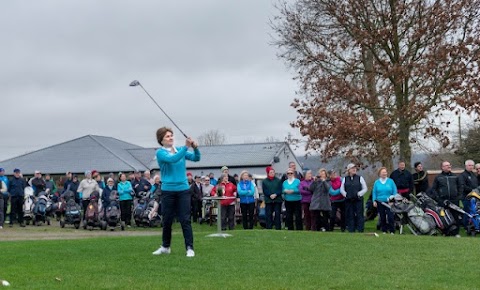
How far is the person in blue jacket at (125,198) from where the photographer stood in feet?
70.7

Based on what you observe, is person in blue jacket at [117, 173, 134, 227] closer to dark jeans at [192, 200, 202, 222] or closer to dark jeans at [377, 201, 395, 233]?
dark jeans at [192, 200, 202, 222]

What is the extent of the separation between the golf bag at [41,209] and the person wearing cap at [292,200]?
9.29 meters

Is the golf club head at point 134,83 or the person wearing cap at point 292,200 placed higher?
the golf club head at point 134,83

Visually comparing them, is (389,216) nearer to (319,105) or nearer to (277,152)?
(319,105)

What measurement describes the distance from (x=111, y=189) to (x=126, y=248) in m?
10.4

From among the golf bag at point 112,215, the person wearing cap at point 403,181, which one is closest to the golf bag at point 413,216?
the person wearing cap at point 403,181

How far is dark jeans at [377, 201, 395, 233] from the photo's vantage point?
55.0 feet

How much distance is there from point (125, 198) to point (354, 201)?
8.26 metres

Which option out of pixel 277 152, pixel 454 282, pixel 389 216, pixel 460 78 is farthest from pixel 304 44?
pixel 277 152

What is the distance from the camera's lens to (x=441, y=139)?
2373cm

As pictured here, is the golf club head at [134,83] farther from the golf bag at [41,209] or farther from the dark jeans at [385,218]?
the golf bag at [41,209]

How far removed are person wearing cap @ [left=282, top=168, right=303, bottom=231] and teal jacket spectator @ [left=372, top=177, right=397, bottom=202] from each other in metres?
2.36

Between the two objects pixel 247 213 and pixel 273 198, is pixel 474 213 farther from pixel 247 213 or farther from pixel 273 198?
pixel 247 213

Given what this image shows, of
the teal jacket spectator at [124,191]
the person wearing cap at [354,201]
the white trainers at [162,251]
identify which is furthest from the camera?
the teal jacket spectator at [124,191]
